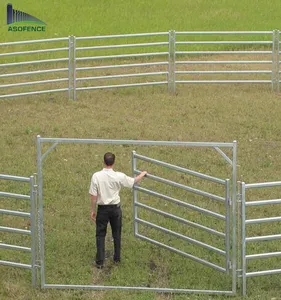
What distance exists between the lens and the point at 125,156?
1780 cm

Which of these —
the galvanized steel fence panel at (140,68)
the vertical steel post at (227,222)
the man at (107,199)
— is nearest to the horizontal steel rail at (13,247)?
the man at (107,199)

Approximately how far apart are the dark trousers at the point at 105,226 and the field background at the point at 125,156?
20cm

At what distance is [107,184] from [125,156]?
4282mm

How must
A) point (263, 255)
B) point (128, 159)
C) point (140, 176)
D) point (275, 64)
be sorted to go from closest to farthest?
point (263, 255), point (140, 176), point (128, 159), point (275, 64)

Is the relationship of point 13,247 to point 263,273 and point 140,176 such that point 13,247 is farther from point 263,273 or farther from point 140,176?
point 263,273

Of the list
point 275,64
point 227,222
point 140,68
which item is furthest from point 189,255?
point 140,68

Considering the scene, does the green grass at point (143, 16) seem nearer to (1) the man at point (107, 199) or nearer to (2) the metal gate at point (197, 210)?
(2) the metal gate at point (197, 210)

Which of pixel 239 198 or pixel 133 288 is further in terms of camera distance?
pixel 133 288

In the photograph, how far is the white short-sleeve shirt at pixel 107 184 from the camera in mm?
13516

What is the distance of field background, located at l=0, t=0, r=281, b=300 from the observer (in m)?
13.7

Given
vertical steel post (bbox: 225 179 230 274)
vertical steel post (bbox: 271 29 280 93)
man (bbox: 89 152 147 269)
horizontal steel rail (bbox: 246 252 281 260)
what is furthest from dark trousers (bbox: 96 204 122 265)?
vertical steel post (bbox: 271 29 280 93)

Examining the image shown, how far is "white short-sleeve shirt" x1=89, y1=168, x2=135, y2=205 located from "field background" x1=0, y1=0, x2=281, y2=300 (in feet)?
3.37

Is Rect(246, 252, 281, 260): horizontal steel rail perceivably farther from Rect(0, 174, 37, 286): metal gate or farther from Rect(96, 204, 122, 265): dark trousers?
Rect(0, 174, 37, 286): metal gate

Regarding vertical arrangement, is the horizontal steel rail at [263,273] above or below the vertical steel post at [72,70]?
below
